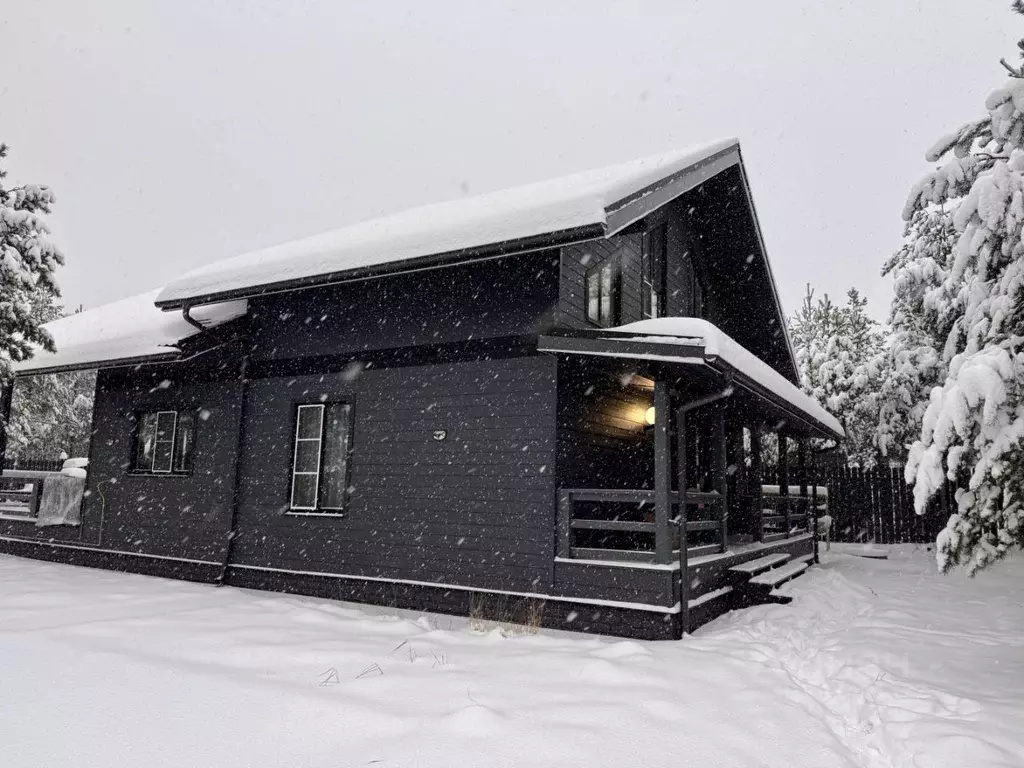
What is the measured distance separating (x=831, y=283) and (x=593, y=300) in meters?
178

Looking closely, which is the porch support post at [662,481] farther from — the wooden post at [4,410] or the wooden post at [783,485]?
the wooden post at [4,410]

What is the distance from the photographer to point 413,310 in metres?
8.45

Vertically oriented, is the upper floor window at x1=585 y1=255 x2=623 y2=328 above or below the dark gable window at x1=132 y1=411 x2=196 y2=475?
above

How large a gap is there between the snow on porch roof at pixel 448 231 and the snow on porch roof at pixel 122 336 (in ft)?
1.76

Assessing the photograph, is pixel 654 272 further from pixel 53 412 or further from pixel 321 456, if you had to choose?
pixel 53 412

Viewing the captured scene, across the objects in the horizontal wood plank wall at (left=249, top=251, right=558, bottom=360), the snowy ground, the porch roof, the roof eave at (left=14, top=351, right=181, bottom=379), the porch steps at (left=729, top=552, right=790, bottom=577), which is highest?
the horizontal wood plank wall at (left=249, top=251, right=558, bottom=360)

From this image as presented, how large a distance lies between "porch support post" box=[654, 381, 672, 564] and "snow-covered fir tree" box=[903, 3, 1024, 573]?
2.43 m

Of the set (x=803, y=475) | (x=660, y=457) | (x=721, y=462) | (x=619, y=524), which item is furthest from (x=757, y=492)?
(x=619, y=524)

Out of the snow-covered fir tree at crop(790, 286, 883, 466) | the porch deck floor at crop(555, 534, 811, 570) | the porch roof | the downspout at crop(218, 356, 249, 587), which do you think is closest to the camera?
the porch roof

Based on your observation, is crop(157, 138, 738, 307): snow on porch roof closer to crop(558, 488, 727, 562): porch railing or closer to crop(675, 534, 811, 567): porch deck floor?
crop(558, 488, 727, 562): porch railing

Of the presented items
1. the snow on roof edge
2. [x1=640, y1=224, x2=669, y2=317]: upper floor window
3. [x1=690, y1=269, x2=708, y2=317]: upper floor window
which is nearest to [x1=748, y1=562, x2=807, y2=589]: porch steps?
the snow on roof edge

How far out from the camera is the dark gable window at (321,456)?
349 inches

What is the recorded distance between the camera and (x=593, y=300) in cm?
852

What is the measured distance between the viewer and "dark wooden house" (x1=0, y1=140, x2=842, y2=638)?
7055 millimetres
